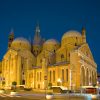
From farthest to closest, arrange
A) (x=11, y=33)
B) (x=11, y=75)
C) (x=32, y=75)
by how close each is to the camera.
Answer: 1. (x=11, y=33)
2. (x=11, y=75)
3. (x=32, y=75)

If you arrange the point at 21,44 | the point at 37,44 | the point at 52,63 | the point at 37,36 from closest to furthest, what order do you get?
1. the point at 52,63
2. the point at 21,44
3. the point at 37,44
4. the point at 37,36

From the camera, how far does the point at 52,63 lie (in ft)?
245

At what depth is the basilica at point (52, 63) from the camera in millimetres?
60250

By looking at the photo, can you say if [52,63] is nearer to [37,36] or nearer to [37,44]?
[37,44]

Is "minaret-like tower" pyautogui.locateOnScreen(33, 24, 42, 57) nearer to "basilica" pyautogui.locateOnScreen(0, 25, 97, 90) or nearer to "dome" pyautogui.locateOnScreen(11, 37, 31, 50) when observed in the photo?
"basilica" pyautogui.locateOnScreen(0, 25, 97, 90)

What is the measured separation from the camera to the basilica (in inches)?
2372

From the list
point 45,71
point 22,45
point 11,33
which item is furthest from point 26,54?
point 11,33

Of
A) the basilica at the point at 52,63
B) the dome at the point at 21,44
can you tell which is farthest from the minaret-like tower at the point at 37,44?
the dome at the point at 21,44

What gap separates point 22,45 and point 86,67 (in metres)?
27.7

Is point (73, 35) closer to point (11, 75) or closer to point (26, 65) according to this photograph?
point (26, 65)

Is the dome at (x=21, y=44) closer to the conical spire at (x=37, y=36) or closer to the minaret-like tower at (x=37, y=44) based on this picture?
the minaret-like tower at (x=37, y=44)

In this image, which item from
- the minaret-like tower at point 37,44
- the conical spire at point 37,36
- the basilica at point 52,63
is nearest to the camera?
the basilica at point 52,63

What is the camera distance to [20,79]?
76.1m

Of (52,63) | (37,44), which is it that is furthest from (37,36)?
(52,63)
